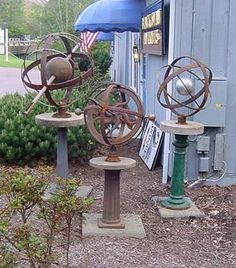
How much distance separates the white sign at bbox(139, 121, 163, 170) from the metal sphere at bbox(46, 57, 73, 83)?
2164mm

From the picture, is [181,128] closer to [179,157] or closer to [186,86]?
[179,157]

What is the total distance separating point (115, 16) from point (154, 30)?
6.73ft

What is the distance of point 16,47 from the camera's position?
51.7 meters

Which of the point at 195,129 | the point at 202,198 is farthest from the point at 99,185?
the point at 195,129

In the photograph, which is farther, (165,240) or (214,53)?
(214,53)

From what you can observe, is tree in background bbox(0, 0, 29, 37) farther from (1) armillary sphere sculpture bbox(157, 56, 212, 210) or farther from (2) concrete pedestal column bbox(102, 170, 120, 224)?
(2) concrete pedestal column bbox(102, 170, 120, 224)

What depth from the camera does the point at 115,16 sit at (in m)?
9.55

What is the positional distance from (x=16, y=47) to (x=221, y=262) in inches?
1934

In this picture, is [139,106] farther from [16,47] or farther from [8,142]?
[16,47]

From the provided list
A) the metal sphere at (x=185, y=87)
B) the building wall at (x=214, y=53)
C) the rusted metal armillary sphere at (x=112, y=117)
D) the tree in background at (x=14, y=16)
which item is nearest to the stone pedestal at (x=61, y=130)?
the rusted metal armillary sphere at (x=112, y=117)

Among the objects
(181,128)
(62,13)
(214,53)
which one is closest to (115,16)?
(214,53)

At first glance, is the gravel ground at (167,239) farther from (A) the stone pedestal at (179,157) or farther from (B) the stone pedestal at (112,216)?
(A) the stone pedestal at (179,157)

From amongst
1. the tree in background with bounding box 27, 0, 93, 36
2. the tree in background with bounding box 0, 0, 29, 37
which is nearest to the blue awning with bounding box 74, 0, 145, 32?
the tree in background with bounding box 27, 0, 93, 36

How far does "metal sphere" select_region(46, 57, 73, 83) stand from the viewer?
5.57m
